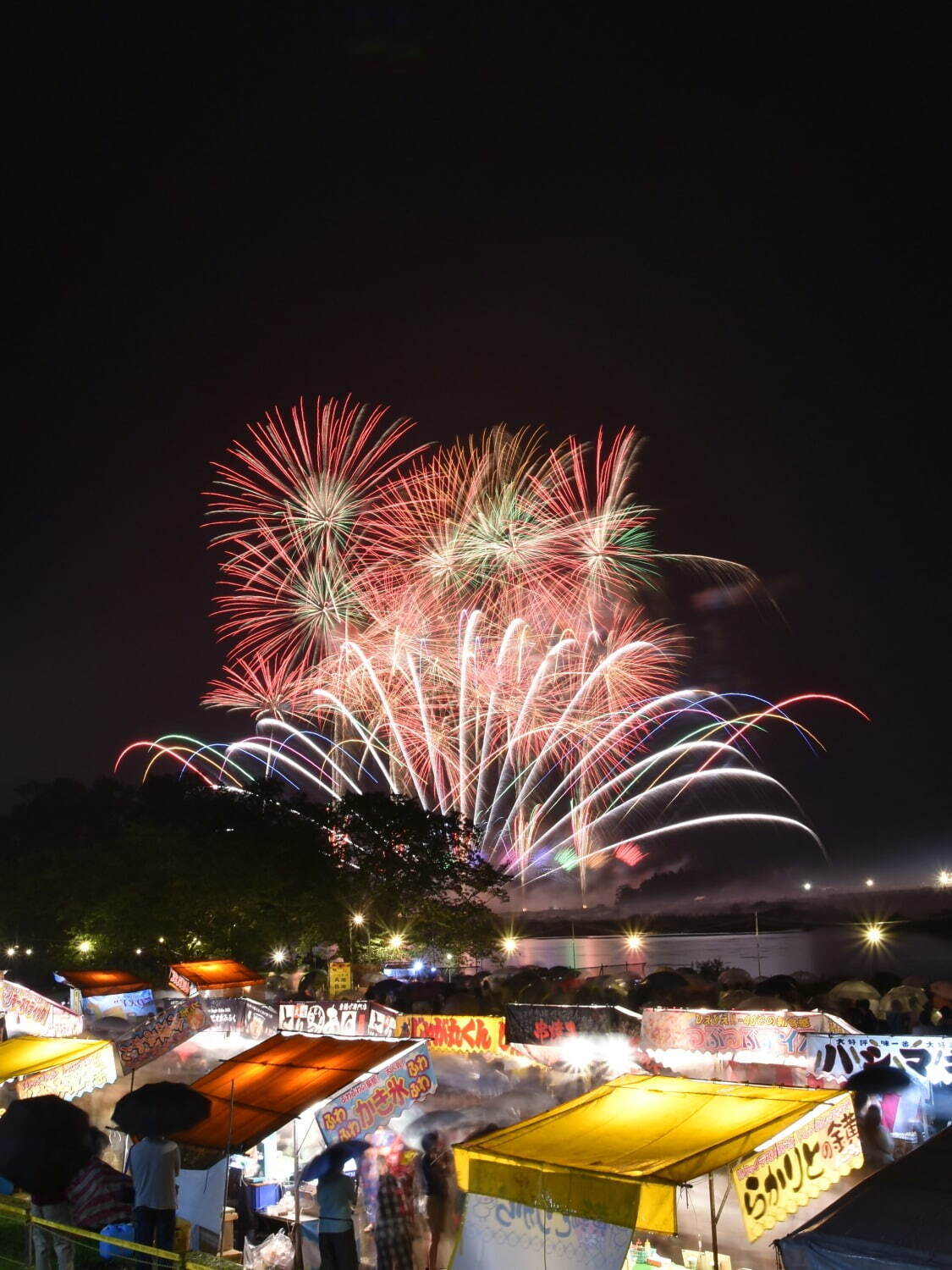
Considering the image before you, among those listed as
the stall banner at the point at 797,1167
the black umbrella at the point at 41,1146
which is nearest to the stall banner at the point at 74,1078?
the black umbrella at the point at 41,1146

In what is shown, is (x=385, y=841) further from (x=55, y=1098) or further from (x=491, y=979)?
(x=55, y=1098)

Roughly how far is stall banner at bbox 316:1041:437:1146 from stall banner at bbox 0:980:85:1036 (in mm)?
7465

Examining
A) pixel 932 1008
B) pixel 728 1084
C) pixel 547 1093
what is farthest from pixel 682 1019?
pixel 932 1008

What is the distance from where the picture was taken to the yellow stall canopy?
250 inches

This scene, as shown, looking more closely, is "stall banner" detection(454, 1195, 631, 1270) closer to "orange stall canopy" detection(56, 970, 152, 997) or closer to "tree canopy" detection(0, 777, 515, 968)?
"orange stall canopy" detection(56, 970, 152, 997)

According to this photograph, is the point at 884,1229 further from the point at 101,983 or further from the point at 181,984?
the point at 101,983

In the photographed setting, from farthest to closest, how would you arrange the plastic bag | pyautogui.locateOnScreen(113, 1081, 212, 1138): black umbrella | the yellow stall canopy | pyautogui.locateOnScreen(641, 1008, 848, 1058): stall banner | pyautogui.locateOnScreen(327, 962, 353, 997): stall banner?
1. pyautogui.locateOnScreen(327, 962, 353, 997): stall banner
2. pyautogui.locateOnScreen(641, 1008, 848, 1058): stall banner
3. the plastic bag
4. pyautogui.locateOnScreen(113, 1081, 212, 1138): black umbrella
5. the yellow stall canopy

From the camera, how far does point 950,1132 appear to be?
5648mm

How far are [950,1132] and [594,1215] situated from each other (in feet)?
7.30

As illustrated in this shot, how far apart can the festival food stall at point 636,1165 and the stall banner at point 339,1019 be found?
507 cm

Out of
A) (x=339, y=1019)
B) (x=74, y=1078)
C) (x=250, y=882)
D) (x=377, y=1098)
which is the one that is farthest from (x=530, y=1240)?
(x=250, y=882)

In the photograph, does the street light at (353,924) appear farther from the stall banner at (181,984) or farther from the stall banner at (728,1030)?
the stall banner at (728,1030)

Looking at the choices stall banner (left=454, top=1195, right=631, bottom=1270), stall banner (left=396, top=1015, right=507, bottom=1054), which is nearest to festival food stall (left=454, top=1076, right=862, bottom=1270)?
stall banner (left=454, top=1195, right=631, bottom=1270)

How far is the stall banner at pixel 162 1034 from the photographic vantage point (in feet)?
39.4
